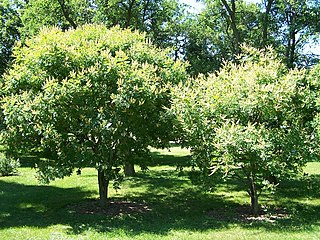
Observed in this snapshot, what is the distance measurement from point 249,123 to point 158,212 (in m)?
3.64

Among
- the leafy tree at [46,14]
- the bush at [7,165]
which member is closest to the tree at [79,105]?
the bush at [7,165]

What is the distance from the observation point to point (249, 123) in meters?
8.62

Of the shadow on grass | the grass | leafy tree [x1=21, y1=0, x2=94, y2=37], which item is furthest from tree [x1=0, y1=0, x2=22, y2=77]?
the shadow on grass

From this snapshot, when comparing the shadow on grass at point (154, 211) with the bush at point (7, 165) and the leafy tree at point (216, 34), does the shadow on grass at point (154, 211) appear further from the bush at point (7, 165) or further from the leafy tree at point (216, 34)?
the leafy tree at point (216, 34)

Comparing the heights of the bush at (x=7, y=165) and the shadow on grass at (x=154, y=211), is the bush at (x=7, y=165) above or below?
above

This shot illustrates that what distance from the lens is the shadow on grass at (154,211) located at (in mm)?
8683

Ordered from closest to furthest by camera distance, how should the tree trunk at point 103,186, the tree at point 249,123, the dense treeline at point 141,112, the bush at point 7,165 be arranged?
1. the tree at point 249,123
2. the dense treeline at point 141,112
3. the tree trunk at point 103,186
4. the bush at point 7,165

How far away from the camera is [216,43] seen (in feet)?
113

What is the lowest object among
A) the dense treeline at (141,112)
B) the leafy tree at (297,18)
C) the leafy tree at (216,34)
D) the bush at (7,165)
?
the bush at (7,165)

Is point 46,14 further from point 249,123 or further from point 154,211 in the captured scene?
point 249,123

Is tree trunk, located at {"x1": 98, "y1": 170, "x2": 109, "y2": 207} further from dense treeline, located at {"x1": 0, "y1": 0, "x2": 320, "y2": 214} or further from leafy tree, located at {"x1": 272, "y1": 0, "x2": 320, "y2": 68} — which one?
leafy tree, located at {"x1": 272, "y1": 0, "x2": 320, "y2": 68}

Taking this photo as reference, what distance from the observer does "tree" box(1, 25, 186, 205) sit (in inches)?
350

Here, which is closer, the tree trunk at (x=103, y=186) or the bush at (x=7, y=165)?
the tree trunk at (x=103, y=186)

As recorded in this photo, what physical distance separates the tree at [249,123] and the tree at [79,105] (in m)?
0.94
